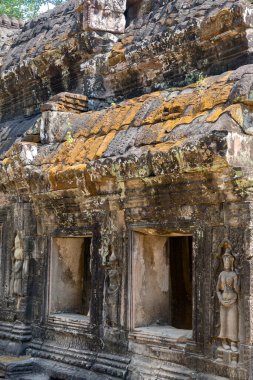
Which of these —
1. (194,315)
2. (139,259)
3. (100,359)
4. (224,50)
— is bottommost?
(100,359)

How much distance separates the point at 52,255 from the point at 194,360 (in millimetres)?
2857

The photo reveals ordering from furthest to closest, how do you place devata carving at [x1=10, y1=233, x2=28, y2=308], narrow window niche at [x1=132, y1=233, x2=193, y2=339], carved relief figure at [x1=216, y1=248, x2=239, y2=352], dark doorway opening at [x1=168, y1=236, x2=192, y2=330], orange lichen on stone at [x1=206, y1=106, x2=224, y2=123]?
devata carving at [x1=10, y1=233, x2=28, y2=308] < dark doorway opening at [x1=168, y1=236, x2=192, y2=330] < narrow window niche at [x1=132, y1=233, x2=193, y2=339] < orange lichen on stone at [x1=206, y1=106, x2=224, y2=123] < carved relief figure at [x1=216, y1=248, x2=239, y2=352]

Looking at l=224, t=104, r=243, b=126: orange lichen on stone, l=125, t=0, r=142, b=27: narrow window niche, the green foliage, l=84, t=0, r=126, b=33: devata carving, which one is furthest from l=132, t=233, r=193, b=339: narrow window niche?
the green foliage

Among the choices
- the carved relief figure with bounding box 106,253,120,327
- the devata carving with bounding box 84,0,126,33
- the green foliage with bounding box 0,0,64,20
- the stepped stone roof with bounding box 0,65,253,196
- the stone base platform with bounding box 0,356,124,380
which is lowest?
the stone base platform with bounding box 0,356,124,380

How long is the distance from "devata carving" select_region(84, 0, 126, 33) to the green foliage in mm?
14345

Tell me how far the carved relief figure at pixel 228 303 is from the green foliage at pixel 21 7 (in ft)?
62.5

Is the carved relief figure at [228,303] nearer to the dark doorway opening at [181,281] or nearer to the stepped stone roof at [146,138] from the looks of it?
the stepped stone roof at [146,138]

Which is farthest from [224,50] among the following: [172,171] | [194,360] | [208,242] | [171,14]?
[194,360]

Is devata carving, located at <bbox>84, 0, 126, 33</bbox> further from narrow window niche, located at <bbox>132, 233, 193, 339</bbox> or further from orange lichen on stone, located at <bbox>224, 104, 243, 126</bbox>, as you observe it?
orange lichen on stone, located at <bbox>224, 104, 243, 126</bbox>

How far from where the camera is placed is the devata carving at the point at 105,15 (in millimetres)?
8672

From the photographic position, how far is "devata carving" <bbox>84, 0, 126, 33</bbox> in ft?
28.5

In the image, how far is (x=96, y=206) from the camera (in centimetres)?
679

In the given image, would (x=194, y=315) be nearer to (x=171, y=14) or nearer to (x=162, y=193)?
(x=162, y=193)

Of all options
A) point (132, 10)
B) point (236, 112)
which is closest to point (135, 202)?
point (236, 112)
